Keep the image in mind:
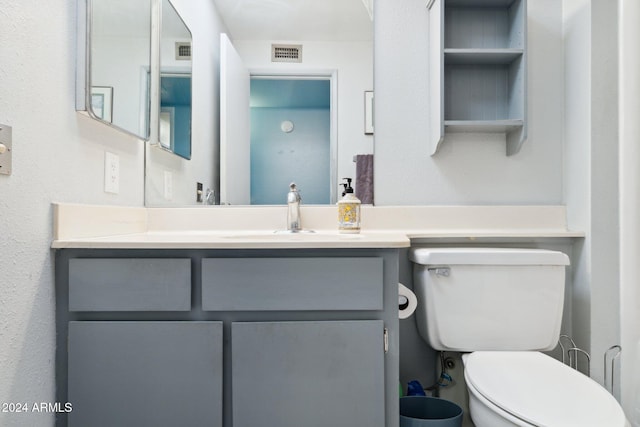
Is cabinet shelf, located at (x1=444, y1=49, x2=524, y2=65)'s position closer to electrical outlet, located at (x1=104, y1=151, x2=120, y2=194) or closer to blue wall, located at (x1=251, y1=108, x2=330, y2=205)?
blue wall, located at (x1=251, y1=108, x2=330, y2=205)

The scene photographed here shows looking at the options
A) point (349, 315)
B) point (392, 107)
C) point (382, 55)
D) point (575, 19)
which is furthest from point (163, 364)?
point (575, 19)

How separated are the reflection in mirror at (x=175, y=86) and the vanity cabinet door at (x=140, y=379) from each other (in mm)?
810

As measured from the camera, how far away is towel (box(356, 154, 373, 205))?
162 cm

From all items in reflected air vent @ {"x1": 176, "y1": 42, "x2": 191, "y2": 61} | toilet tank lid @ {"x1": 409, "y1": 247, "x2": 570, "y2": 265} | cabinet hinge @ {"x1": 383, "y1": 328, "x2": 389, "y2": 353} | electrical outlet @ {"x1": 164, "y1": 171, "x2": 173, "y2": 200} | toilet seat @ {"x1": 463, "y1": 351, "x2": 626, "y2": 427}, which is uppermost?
reflected air vent @ {"x1": 176, "y1": 42, "x2": 191, "y2": 61}

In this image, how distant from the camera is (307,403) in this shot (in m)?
1.03

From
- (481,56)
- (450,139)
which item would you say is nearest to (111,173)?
(450,139)

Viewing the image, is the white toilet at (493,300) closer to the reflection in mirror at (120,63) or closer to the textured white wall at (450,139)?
the textured white wall at (450,139)

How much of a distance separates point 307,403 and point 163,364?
14.3 inches

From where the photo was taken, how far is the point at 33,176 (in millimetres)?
958

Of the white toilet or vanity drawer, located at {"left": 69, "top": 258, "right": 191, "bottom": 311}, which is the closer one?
vanity drawer, located at {"left": 69, "top": 258, "right": 191, "bottom": 311}

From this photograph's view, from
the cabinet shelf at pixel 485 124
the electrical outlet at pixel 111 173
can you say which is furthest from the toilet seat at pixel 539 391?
the electrical outlet at pixel 111 173

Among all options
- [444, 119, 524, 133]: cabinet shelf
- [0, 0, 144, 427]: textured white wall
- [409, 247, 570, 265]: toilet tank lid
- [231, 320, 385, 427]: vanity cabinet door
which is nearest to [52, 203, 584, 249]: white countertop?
[409, 247, 570, 265]: toilet tank lid

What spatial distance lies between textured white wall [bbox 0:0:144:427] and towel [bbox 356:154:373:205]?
0.92 metres

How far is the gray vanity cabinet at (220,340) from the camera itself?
1.02 m
